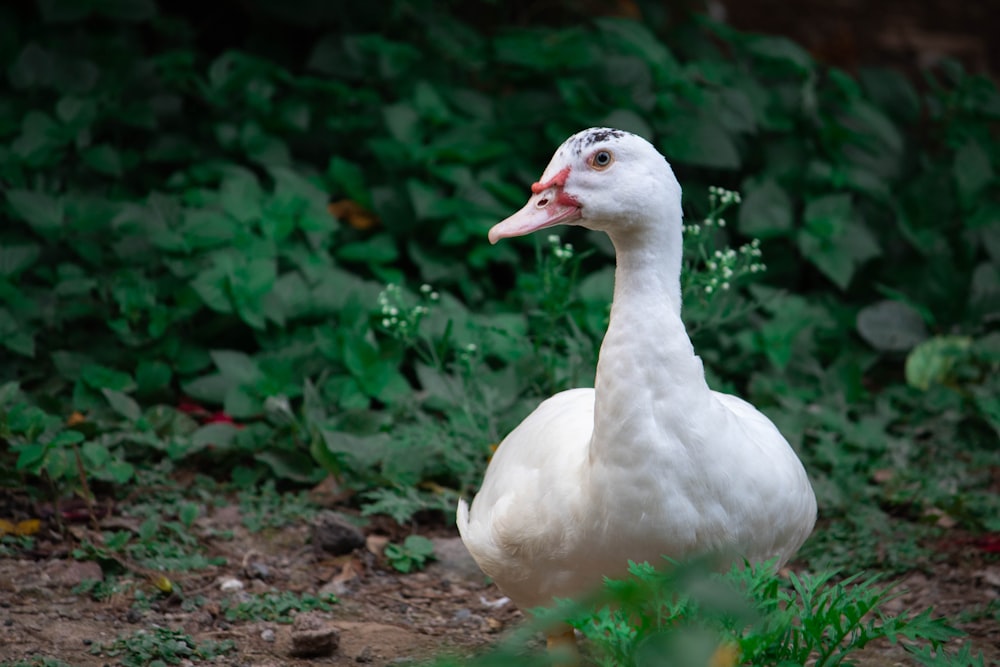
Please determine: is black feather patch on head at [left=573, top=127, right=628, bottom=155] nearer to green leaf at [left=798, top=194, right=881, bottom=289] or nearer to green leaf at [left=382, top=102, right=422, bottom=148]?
green leaf at [left=382, top=102, right=422, bottom=148]

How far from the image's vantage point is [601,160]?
289 cm

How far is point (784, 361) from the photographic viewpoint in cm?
503

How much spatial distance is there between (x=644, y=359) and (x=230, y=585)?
162 centimetres

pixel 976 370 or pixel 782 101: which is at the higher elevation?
pixel 782 101

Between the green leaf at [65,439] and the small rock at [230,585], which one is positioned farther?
the green leaf at [65,439]

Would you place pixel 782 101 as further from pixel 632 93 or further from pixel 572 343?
pixel 572 343

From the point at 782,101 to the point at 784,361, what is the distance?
167 centimetres

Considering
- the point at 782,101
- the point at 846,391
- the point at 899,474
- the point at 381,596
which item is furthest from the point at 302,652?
the point at 782,101

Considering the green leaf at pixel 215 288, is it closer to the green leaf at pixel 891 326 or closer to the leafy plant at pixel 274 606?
the leafy plant at pixel 274 606

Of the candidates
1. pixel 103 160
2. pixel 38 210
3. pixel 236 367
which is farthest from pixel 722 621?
pixel 103 160

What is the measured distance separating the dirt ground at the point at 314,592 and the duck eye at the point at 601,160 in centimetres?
142

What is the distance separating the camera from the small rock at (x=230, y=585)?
3.64m

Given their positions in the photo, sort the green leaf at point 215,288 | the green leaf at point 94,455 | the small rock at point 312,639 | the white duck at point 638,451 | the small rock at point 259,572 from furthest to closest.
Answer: the green leaf at point 215,288
the green leaf at point 94,455
the small rock at point 259,572
the small rock at point 312,639
the white duck at point 638,451

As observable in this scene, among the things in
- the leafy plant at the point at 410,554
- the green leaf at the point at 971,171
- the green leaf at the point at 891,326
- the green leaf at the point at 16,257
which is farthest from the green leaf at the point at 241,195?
the green leaf at the point at 971,171
